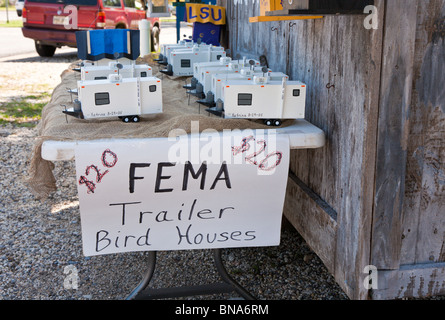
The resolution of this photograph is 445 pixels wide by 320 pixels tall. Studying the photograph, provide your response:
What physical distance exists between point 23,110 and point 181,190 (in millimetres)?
5424

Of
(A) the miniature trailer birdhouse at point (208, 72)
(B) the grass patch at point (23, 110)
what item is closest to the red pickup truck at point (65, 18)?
(B) the grass patch at point (23, 110)

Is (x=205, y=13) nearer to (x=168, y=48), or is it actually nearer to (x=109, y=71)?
(x=168, y=48)

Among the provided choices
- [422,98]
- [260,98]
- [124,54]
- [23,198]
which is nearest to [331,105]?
[260,98]

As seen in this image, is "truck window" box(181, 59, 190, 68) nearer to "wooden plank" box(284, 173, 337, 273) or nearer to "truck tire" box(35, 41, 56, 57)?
"wooden plank" box(284, 173, 337, 273)

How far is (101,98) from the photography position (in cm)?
227

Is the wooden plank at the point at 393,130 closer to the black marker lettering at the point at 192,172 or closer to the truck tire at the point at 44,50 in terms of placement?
the black marker lettering at the point at 192,172

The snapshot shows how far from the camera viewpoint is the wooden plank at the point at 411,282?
2.04m

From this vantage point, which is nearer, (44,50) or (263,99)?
(263,99)

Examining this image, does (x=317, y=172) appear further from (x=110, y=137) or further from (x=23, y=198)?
(x=23, y=198)

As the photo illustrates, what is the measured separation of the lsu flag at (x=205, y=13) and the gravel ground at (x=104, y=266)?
215cm

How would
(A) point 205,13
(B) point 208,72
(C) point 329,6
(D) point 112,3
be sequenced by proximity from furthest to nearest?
(D) point 112,3
(A) point 205,13
(B) point 208,72
(C) point 329,6

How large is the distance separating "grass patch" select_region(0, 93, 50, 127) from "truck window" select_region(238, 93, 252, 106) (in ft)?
15.4

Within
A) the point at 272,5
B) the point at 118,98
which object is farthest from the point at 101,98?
the point at 272,5

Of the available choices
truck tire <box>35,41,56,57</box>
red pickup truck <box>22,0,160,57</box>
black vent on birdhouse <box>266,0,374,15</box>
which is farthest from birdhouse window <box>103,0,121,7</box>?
black vent on birdhouse <box>266,0,374,15</box>
